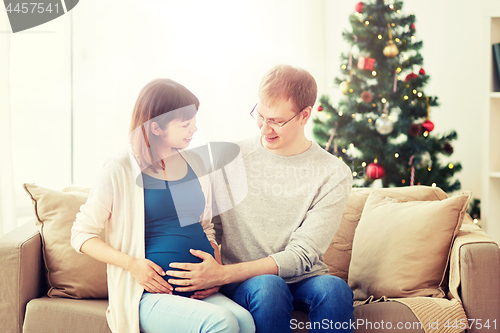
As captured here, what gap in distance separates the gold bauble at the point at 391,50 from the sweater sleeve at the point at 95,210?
6.37 feet

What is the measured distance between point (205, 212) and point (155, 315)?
363 mm

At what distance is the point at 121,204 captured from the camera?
1.24 m

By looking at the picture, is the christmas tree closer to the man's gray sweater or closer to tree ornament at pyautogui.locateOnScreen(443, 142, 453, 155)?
tree ornament at pyautogui.locateOnScreen(443, 142, 453, 155)

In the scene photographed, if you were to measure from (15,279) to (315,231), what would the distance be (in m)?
0.99

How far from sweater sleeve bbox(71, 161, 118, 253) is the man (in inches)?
10.0

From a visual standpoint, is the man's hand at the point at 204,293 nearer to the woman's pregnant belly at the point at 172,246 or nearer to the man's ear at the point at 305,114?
the woman's pregnant belly at the point at 172,246

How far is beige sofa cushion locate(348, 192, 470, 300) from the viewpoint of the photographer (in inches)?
59.6

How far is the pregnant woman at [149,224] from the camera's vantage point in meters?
1.18

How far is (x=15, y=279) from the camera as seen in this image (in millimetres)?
1399

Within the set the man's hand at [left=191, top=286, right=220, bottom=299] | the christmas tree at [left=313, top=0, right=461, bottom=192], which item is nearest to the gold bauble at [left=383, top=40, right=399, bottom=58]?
the christmas tree at [left=313, top=0, right=461, bottom=192]

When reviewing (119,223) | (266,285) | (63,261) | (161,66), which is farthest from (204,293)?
(161,66)

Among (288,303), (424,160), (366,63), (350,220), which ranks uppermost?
(366,63)

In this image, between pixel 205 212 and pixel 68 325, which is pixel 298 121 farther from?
pixel 68 325

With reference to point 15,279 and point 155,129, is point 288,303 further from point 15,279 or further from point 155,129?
point 15,279
